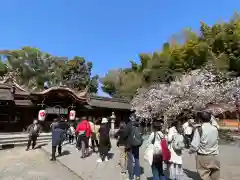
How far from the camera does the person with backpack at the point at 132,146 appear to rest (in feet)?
19.8

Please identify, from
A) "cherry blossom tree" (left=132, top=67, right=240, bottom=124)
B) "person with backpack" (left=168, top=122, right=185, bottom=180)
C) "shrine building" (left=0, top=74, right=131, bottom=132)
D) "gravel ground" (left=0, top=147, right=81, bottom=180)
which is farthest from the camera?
"shrine building" (left=0, top=74, right=131, bottom=132)

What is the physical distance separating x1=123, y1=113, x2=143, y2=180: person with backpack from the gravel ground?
185cm

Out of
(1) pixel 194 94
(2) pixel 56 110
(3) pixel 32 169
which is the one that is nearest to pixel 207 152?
(3) pixel 32 169

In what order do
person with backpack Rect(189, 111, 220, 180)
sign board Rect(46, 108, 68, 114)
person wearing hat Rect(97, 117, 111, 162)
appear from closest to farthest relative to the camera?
person with backpack Rect(189, 111, 220, 180) → person wearing hat Rect(97, 117, 111, 162) → sign board Rect(46, 108, 68, 114)

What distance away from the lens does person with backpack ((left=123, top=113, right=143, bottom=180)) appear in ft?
19.8

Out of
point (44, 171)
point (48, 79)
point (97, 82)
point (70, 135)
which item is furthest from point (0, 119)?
point (97, 82)

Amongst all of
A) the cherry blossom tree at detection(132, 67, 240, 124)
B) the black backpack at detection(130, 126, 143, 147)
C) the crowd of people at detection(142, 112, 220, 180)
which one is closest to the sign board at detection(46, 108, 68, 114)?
the cherry blossom tree at detection(132, 67, 240, 124)

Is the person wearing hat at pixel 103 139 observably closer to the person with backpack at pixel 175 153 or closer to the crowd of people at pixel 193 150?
the crowd of people at pixel 193 150

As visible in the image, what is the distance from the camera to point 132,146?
604cm

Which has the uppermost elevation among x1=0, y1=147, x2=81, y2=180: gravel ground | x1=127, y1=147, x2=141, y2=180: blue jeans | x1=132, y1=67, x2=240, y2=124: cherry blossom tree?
x1=132, y1=67, x2=240, y2=124: cherry blossom tree

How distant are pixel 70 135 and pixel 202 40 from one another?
2169 centimetres

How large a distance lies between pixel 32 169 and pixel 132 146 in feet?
13.2

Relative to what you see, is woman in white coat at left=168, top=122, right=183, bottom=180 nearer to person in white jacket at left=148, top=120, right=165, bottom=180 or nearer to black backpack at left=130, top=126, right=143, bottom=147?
person in white jacket at left=148, top=120, right=165, bottom=180

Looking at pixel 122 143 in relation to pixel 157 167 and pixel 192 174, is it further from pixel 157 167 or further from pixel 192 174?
pixel 192 174
